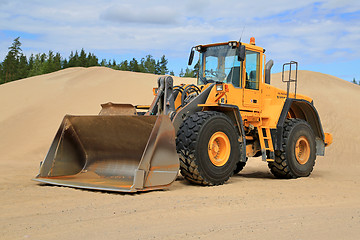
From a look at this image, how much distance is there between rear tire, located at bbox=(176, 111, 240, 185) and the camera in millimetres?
7602

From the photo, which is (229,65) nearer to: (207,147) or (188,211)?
(207,147)

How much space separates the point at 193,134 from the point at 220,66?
7.45 feet

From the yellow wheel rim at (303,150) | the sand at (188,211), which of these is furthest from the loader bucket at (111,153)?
the yellow wheel rim at (303,150)

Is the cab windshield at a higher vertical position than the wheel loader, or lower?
higher

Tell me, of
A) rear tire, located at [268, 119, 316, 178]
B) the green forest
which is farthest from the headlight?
the green forest

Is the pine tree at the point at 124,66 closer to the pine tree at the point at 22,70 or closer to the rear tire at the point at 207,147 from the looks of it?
the pine tree at the point at 22,70

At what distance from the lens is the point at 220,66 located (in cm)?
926

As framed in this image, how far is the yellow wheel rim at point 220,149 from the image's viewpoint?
8.09m

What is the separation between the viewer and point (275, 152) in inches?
396

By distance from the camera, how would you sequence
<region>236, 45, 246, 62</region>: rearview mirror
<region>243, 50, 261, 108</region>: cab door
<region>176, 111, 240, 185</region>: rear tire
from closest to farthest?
<region>176, 111, 240, 185</region>: rear tire < <region>236, 45, 246, 62</region>: rearview mirror < <region>243, 50, 261, 108</region>: cab door

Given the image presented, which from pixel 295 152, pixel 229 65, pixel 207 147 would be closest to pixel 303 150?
pixel 295 152

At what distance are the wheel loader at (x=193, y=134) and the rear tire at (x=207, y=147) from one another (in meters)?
0.02

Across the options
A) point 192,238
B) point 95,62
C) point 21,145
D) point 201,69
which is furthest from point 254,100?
point 95,62

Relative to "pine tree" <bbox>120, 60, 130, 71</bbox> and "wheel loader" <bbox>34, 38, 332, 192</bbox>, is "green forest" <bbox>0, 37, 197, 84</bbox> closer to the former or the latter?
"pine tree" <bbox>120, 60, 130, 71</bbox>
